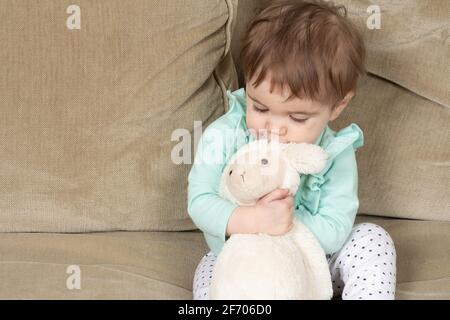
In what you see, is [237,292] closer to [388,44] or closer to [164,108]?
[164,108]

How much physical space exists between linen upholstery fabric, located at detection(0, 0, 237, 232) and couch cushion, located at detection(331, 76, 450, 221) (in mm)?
328

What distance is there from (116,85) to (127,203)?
8.6 inches

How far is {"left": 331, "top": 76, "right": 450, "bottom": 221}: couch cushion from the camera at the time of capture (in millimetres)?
1635

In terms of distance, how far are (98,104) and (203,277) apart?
1.23 feet

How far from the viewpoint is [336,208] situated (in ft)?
4.53

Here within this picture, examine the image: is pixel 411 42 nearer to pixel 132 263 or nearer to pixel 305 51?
pixel 305 51

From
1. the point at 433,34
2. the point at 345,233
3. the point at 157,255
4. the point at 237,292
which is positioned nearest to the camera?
the point at 237,292

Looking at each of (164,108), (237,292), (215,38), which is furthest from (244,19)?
(237,292)

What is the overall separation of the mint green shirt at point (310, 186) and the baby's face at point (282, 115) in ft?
0.21

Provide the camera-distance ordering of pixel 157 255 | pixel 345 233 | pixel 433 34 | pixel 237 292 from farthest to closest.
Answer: pixel 433 34
pixel 157 255
pixel 345 233
pixel 237 292

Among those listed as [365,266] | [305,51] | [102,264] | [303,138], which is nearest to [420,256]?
[365,266]

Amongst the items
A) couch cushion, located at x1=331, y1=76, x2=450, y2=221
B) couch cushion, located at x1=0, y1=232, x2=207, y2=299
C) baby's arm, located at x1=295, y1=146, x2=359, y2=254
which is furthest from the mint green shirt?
couch cushion, located at x1=331, y1=76, x2=450, y2=221

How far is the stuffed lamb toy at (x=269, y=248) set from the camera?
120cm

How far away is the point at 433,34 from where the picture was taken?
5.29 feet
